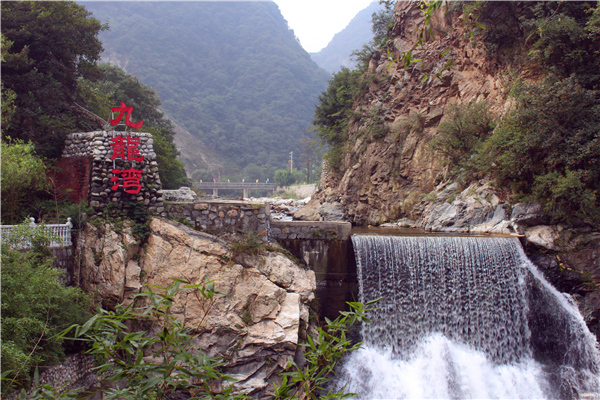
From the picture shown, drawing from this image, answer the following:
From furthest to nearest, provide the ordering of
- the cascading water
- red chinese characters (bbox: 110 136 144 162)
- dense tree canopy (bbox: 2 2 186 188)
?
dense tree canopy (bbox: 2 2 186 188)
red chinese characters (bbox: 110 136 144 162)
the cascading water

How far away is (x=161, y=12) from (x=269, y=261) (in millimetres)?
108544

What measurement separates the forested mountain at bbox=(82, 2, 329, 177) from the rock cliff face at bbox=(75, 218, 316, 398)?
58609 mm

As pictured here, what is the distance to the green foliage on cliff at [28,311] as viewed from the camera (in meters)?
4.65

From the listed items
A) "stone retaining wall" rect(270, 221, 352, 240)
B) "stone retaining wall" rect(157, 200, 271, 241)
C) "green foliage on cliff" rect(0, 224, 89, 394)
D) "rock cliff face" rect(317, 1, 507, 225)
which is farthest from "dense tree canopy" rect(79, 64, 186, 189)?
"green foliage on cliff" rect(0, 224, 89, 394)

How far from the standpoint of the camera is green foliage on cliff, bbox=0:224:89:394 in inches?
183

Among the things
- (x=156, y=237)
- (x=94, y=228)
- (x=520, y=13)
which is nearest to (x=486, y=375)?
(x=156, y=237)

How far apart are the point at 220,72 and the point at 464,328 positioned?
9586 centimetres

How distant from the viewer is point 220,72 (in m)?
94.2

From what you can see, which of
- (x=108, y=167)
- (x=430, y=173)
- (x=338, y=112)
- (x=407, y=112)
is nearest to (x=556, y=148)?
(x=430, y=173)

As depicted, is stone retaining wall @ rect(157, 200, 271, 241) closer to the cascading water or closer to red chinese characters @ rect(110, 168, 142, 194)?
red chinese characters @ rect(110, 168, 142, 194)

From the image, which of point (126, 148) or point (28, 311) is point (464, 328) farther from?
point (126, 148)

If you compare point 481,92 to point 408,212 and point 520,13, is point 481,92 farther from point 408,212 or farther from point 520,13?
point 408,212

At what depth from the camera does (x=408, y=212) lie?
1480cm

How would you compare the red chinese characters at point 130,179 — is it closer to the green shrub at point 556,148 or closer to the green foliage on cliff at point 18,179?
the green foliage on cliff at point 18,179
